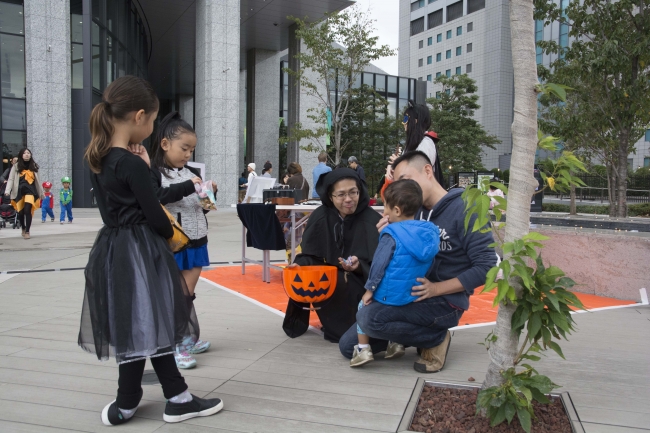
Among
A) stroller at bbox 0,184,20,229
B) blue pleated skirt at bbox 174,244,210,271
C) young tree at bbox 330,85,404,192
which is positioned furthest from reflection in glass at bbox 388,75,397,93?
blue pleated skirt at bbox 174,244,210,271

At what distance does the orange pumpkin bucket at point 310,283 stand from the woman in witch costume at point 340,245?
0.14 meters

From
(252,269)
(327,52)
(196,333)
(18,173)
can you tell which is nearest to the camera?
(196,333)

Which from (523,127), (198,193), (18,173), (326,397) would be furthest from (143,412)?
(18,173)

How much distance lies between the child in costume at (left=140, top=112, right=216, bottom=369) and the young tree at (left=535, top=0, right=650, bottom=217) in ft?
33.2

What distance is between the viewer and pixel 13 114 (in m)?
20.5

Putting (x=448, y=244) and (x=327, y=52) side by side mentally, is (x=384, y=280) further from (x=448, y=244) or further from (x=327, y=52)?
(x=327, y=52)

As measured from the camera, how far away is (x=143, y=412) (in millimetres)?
2859

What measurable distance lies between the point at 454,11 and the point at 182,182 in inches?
3083

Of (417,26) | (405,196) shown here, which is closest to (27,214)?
(405,196)

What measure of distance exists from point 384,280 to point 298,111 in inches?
1038

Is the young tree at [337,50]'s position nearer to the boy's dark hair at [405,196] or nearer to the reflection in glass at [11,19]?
the reflection in glass at [11,19]

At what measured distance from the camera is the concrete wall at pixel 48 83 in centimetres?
1869

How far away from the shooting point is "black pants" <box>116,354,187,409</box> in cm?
265

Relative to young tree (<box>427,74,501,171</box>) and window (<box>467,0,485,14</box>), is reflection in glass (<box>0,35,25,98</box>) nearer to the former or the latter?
young tree (<box>427,74,501,171</box>)
